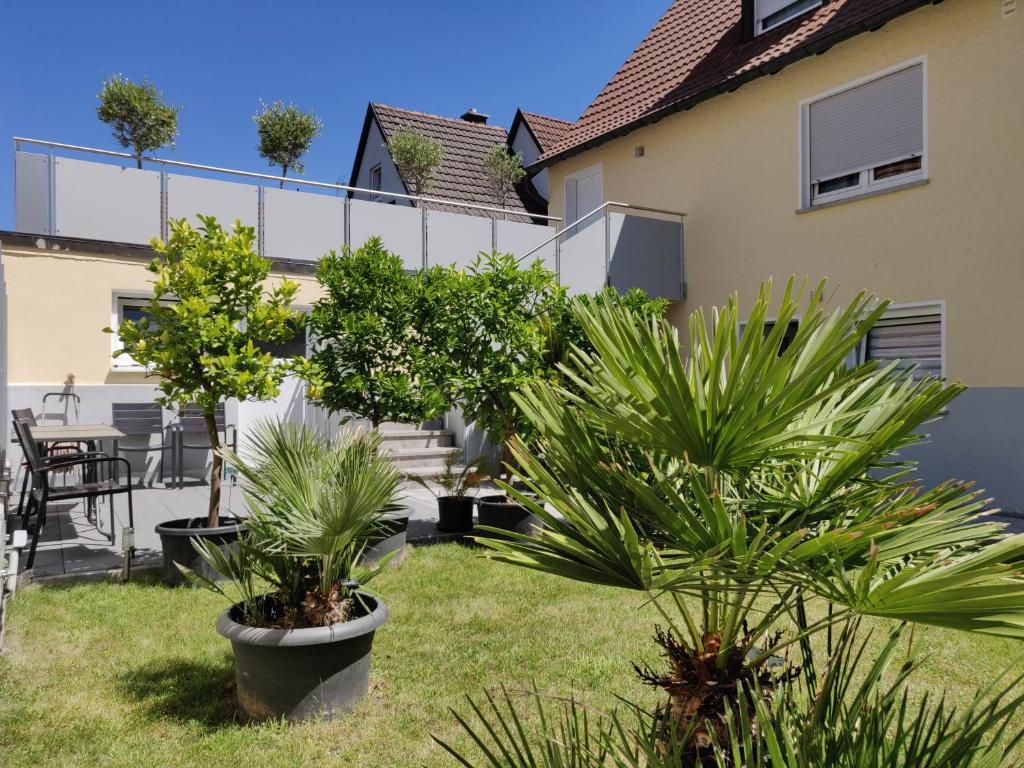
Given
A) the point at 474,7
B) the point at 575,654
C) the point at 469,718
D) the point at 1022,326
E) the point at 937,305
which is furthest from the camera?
the point at 474,7

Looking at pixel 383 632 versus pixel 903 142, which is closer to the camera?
pixel 383 632

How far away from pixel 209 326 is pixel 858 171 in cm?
802

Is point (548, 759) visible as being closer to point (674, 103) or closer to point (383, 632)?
point (383, 632)

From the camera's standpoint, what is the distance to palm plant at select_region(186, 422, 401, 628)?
338 centimetres

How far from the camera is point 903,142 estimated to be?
8766 millimetres

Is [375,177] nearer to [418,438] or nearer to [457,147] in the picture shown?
[457,147]

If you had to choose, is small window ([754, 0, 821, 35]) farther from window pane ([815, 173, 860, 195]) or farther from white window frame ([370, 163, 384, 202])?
white window frame ([370, 163, 384, 202])

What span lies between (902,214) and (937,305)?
1.18m

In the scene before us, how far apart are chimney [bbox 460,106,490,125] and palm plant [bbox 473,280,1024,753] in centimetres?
2298

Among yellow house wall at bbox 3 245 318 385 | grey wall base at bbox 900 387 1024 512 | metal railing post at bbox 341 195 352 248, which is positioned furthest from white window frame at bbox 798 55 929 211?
yellow house wall at bbox 3 245 318 385

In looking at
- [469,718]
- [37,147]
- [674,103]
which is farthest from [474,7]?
[469,718]

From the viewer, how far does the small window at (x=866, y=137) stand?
869 centimetres

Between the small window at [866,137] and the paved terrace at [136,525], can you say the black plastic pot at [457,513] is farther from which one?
the small window at [866,137]

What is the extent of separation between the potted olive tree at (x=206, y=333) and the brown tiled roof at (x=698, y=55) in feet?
25.0
